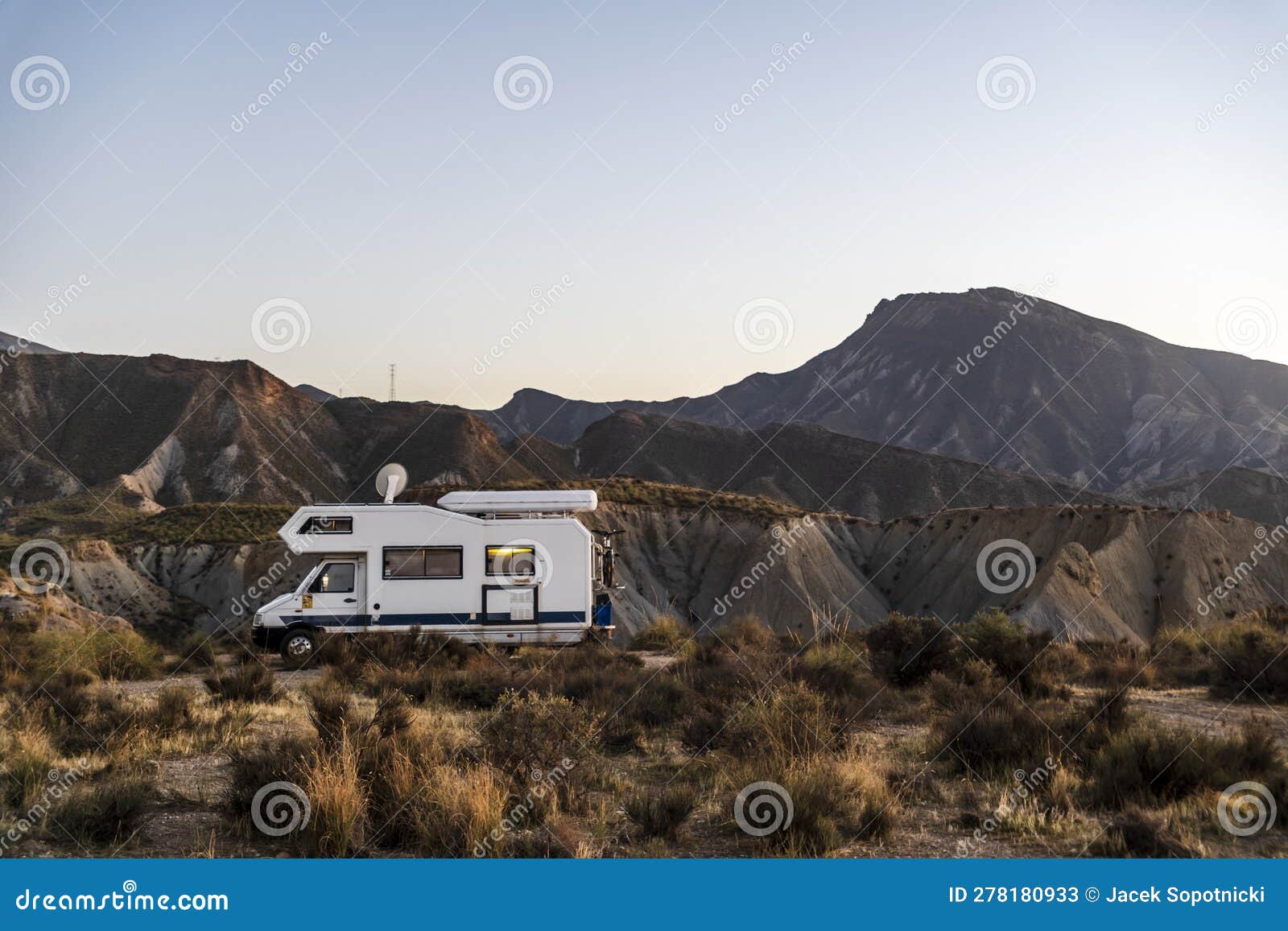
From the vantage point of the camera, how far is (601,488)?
5866cm

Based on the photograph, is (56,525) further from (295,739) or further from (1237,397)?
(1237,397)

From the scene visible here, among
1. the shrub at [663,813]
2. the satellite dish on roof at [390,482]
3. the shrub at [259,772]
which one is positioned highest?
the satellite dish on roof at [390,482]

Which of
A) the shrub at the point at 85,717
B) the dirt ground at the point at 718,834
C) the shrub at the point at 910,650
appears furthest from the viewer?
the shrub at the point at 910,650

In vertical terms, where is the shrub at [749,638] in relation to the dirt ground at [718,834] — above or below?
below

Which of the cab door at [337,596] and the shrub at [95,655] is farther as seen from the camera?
the cab door at [337,596]

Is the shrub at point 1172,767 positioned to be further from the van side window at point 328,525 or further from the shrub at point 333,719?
the van side window at point 328,525

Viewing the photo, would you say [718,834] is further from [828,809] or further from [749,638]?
[749,638]

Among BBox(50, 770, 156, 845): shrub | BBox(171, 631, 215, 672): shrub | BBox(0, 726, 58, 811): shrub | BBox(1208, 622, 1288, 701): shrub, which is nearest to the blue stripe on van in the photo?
BBox(171, 631, 215, 672): shrub

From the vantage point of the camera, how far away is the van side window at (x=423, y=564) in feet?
69.0

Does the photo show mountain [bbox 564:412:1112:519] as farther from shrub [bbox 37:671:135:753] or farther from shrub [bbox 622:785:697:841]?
shrub [bbox 622:785:697:841]

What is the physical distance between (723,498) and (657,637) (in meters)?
30.6

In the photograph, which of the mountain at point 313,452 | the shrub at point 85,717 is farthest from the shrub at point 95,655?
the mountain at point 313,452

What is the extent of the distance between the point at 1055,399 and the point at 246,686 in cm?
15459

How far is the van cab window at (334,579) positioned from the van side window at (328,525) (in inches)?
32.9
